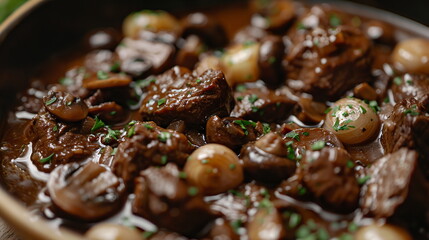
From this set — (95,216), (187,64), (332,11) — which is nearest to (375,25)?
(332,11)

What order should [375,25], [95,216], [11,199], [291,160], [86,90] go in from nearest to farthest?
[11,199]
[95,216]
[291,160]
[86,90]
[375,25]

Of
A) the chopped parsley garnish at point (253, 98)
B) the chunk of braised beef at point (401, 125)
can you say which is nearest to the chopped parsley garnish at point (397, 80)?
the chunk of braised beef at point (401, 125)

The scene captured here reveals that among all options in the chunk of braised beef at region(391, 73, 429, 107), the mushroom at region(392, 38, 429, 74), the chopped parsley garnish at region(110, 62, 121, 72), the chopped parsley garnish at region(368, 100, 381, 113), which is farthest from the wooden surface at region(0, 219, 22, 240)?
the mushroom at region(392, 38, 429, 74)

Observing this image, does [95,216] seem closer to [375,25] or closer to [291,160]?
[291,160]

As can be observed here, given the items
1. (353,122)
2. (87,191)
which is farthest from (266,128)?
(87,191)

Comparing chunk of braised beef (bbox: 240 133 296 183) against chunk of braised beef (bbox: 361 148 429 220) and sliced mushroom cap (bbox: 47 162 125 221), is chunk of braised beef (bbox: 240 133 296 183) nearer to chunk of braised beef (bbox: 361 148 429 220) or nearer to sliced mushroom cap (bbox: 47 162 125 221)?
chunk of braised beef (bbox: 361 148 429 220)
